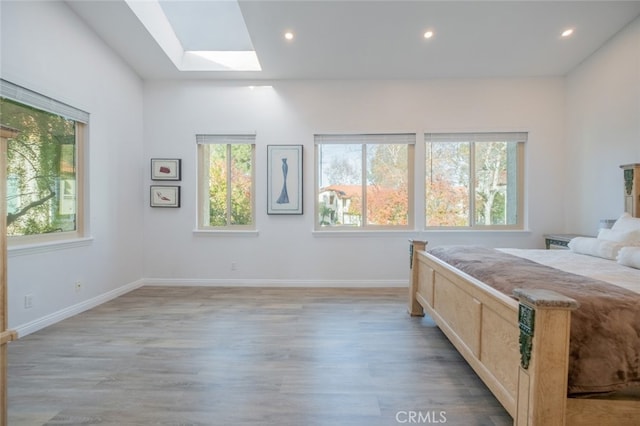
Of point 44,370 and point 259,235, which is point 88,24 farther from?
point 44,370

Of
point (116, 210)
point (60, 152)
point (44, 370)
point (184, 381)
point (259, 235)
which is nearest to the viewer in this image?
point (184, 381)

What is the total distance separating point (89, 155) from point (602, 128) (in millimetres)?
6035

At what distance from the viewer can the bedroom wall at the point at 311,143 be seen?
4.22m

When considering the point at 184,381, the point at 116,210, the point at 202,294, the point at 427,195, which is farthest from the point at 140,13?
the point at 427,195

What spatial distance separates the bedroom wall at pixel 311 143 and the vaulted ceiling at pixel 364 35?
0.73 feet

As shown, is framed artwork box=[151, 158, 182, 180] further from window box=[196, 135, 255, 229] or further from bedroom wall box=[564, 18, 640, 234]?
bedroom wall box=[564, 18, 640, 234]

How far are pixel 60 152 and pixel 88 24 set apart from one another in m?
1.47

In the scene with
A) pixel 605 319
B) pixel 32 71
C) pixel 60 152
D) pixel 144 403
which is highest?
pixel 32 71

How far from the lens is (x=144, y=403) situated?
69.2 inches

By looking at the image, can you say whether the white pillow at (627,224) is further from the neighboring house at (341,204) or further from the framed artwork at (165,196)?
the framed artwork at (165,196)

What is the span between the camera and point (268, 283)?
4305mm

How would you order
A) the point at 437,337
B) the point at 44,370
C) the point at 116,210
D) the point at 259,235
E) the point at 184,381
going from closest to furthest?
the point at 184,381
the point at 44,370
the point at 437,337
the point at 116,210
the point at 259,235

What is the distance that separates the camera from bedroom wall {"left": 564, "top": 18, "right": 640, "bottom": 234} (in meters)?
3.27
